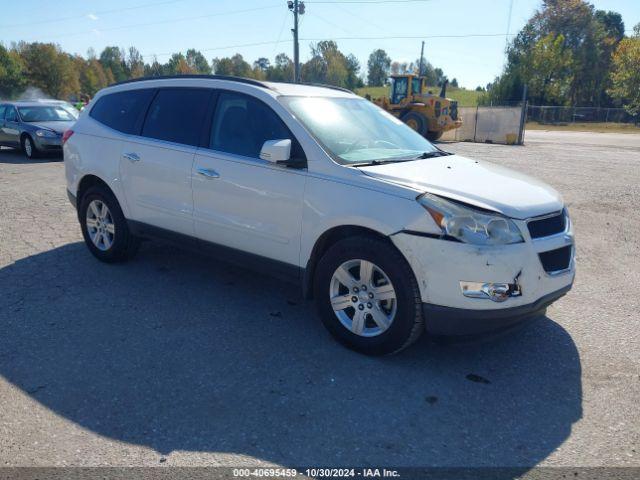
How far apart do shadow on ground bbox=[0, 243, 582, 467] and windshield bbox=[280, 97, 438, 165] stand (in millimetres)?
1450

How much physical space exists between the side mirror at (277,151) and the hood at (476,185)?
569 millimetres

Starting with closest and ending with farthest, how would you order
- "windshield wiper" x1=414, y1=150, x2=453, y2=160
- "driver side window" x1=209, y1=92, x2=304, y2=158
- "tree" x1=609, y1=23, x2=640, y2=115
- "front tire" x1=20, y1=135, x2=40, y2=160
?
"driver side window" x1=209, y1=92, x2=304, y2=158
"windshield wiper" x1=414, y1=150, x2=453, y2=160
"front tire" x1=20, y1=135, x2=40, y2=160
"tree" x1=609, y1=23, x2=640, y2=115

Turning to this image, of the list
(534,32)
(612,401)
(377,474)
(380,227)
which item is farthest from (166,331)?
(534,32)

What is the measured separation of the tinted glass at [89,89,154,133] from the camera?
517 centimetres

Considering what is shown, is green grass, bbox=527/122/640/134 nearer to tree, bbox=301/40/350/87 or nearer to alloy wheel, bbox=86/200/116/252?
tree, bbox=301/40/350/87

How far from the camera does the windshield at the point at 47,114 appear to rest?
14906 millimetres

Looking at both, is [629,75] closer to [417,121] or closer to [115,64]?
[417,121]

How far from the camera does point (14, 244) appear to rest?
6.24 metres

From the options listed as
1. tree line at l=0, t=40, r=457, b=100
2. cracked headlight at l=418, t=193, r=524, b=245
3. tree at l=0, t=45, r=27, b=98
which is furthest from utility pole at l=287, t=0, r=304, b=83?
tree at l=0, t=45, r=27, b=98

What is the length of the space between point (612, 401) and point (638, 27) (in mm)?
71419

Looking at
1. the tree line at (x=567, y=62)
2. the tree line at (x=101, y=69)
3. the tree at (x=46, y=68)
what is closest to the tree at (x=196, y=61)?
the tree line at (x=101, y=69)

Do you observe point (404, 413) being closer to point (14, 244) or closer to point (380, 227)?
point (380, 227)

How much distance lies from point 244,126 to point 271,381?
83.8 inches

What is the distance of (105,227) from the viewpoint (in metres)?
5.50
